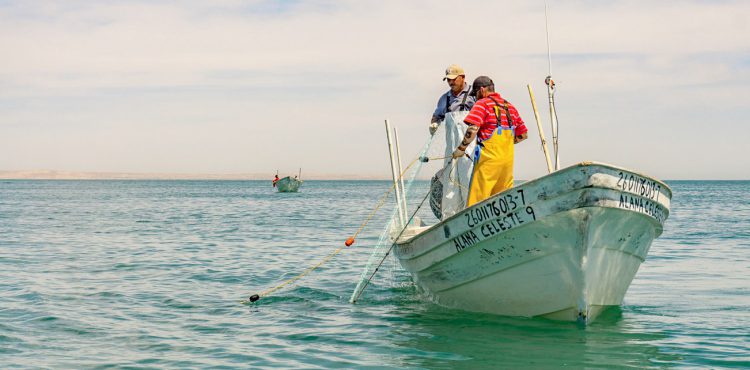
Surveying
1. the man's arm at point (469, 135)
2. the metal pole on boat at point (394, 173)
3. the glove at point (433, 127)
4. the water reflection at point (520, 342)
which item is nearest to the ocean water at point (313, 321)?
the water reflection at point (520, 342)

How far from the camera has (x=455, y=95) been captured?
1153cm

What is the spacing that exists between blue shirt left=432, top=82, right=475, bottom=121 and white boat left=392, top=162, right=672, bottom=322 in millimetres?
1790

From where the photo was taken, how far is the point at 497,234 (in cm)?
1000

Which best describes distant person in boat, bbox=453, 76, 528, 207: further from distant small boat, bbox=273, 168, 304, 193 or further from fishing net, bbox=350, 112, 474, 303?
distant small boat, bbox=273, 168, 304, 193

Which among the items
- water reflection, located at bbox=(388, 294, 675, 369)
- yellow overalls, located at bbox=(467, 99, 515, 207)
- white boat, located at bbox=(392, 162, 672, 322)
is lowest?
water reflection, located at bbox=(388, 294, 675, 369)

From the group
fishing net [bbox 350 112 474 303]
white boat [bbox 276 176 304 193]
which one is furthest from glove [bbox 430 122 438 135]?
white boat [bbox 276 176 304 193]

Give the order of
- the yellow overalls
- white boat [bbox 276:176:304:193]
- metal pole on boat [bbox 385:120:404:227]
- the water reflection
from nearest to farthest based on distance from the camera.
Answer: the water reflection → the yellow overalls → metal pole on boat [bbox 385:120:404:227] → white boat [bbox 276:176:304:193]

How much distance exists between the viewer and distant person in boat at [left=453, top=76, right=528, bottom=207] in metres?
10.3

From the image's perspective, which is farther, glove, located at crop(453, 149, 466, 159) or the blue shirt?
the blue shirt

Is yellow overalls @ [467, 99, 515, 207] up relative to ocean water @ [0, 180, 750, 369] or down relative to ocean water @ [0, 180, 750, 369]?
up

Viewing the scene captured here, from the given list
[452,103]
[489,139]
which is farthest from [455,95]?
[489,139]

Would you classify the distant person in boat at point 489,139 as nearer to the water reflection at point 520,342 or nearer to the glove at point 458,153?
the glove at point 458,153

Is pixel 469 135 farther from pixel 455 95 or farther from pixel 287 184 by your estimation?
pixel 287 184

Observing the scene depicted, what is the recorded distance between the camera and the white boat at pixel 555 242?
31.0ft
